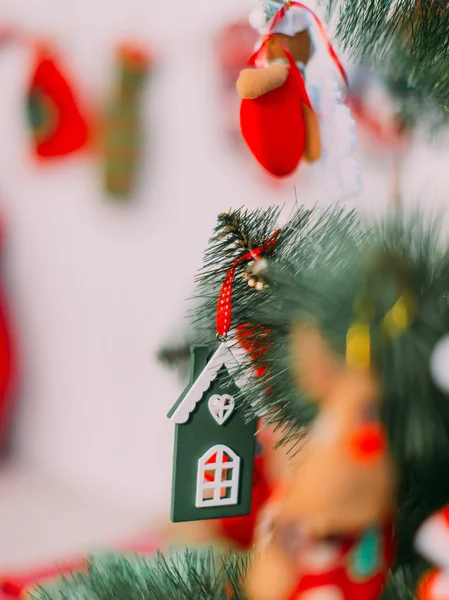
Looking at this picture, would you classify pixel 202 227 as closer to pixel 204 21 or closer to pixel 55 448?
pixel 204 21

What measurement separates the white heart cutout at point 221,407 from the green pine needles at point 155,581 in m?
0.06

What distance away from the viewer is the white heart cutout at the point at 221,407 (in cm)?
30

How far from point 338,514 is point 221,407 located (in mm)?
91

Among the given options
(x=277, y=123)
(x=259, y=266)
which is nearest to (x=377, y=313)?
(x=259, y=266)

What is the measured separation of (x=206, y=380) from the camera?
1.00ft

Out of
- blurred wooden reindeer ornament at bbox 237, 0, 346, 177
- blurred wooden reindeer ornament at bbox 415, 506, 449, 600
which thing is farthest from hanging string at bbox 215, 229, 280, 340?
blurred wooden reindeer ornament at bbox 237, 0, 346, 177

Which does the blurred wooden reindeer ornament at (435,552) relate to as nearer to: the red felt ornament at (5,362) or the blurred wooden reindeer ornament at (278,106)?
the blurred wooden reindeer ornament at (278,106)

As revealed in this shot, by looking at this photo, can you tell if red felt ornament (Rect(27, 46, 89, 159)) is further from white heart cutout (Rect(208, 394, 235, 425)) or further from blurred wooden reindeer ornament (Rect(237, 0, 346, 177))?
white heart cutout (Rect(208, 394, 235, 425))

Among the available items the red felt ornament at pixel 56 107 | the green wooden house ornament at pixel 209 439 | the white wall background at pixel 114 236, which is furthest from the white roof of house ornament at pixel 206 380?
the red felt ornament at pixel 56 107

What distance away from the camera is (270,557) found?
0.78 ft

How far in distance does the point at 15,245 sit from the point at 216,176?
1.08 ft

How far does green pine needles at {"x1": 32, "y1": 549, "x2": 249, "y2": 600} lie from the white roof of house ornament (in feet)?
0.22

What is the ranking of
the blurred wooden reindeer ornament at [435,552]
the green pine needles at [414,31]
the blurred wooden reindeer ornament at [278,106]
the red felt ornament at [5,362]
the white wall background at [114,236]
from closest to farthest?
the blurred wooden reindeer ornament at [435,552] < the green pine needles at [414,31] < the blurred wooden reindeer ornament at [278,106] < the white wall background at [114,236] < the red felt ornament at [5,362]

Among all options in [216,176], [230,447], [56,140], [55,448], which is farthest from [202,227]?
[230,447]
